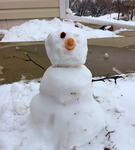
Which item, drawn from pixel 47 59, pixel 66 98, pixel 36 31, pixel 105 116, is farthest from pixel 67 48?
pixel 36 31

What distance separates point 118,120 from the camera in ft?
5.74

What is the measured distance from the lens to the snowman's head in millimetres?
1195

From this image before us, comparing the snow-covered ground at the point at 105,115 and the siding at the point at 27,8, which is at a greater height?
the siding at the point at 27,8

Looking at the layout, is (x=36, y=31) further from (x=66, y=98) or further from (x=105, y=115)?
(x=66, y=98)

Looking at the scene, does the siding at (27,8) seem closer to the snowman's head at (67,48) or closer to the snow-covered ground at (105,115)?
the snow-covered ground at (105,115)

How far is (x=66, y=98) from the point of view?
1.25 m

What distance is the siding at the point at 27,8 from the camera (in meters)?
6.08

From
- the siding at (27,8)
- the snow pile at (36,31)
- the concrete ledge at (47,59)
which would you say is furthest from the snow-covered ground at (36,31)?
the concrete ledge at (47,59)

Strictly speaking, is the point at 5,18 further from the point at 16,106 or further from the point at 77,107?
the point at 77,107

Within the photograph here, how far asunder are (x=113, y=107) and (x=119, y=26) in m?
6.70

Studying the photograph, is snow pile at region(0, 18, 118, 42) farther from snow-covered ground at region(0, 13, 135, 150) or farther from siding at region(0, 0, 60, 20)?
snow-covered ground at region(0, 13, 135, 150)

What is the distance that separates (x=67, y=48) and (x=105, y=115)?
1.10 meters

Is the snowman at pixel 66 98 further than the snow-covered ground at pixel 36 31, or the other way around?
the snow-covered ground at pixel 36 31

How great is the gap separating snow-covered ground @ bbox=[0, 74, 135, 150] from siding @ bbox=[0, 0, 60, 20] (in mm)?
4716
